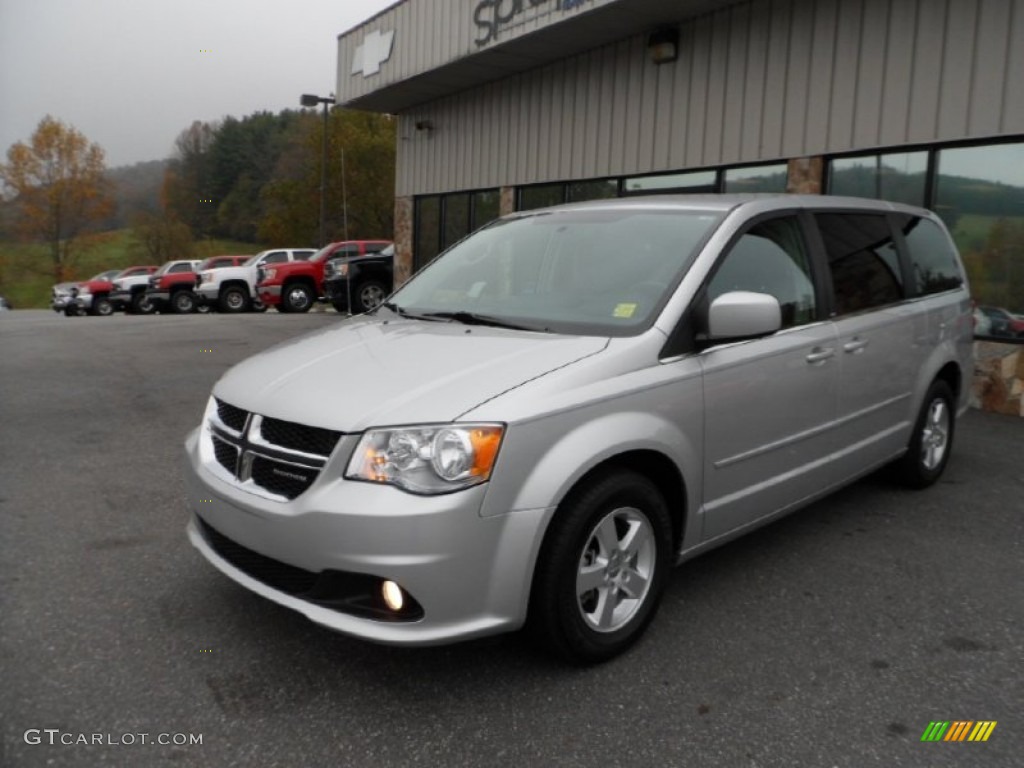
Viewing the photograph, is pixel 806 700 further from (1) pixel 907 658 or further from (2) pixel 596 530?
(2) pixel 596 530

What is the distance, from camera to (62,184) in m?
41.8

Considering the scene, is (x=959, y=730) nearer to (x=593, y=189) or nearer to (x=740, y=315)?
(x=740, y=315)

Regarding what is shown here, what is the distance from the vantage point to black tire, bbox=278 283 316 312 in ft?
69.2

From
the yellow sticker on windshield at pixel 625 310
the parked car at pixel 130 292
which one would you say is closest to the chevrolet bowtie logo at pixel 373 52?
the yellow sticker on windshield at pixel 625 310

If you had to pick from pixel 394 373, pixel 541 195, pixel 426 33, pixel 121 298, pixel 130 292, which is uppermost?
pixel 426 33

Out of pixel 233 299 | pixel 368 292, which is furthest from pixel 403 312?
pixel 233 299

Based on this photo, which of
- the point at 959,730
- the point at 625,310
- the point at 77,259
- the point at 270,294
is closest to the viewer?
the point at 959,730

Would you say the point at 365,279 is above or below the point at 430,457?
below

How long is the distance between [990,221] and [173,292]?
23.7 meters

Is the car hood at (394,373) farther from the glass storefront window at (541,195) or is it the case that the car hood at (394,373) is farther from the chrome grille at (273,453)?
the glass storefront window at (541,195)

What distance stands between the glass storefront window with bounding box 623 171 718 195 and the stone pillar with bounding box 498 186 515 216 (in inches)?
97.7

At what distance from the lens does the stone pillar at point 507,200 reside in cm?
1284

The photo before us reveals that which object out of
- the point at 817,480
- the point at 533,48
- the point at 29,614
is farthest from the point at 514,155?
the point at 29,614

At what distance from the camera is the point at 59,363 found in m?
10.5
